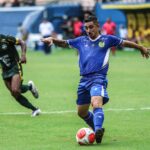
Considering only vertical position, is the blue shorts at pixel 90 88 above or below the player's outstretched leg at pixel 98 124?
above

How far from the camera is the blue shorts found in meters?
11.6

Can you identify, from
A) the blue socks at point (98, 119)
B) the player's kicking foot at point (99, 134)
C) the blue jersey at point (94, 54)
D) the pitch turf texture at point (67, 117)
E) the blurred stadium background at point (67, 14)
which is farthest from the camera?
the blurred stadium background at point (67, 14)

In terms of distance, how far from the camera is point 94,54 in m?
11.9

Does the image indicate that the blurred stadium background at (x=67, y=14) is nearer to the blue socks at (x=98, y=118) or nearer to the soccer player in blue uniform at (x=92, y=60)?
the soccer player in blue uniform at (x=92, y=60)

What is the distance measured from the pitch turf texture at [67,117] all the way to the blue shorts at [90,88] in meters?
0.68

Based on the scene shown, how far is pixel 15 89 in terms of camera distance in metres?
15.0

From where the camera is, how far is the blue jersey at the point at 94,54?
38.8 ft

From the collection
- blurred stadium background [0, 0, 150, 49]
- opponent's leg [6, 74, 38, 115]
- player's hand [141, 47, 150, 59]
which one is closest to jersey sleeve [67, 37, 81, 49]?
player's hand [141, 47, 150, 59]

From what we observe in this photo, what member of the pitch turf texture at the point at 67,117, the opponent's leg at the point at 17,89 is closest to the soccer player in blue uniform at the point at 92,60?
the pitch turf texture at the point at 67,117

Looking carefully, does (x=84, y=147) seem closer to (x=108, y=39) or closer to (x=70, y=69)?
(x=108, y=39)

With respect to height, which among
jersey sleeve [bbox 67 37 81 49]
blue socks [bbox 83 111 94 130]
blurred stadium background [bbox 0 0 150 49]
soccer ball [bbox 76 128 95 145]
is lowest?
blurred stadium background [bbox 0 0 150 49]

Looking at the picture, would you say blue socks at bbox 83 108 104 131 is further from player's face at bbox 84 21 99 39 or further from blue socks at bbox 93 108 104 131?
player's face at bbox 84 21 99 39

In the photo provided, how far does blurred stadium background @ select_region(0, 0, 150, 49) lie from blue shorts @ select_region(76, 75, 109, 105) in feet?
103

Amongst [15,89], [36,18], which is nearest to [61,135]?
[15,89]
